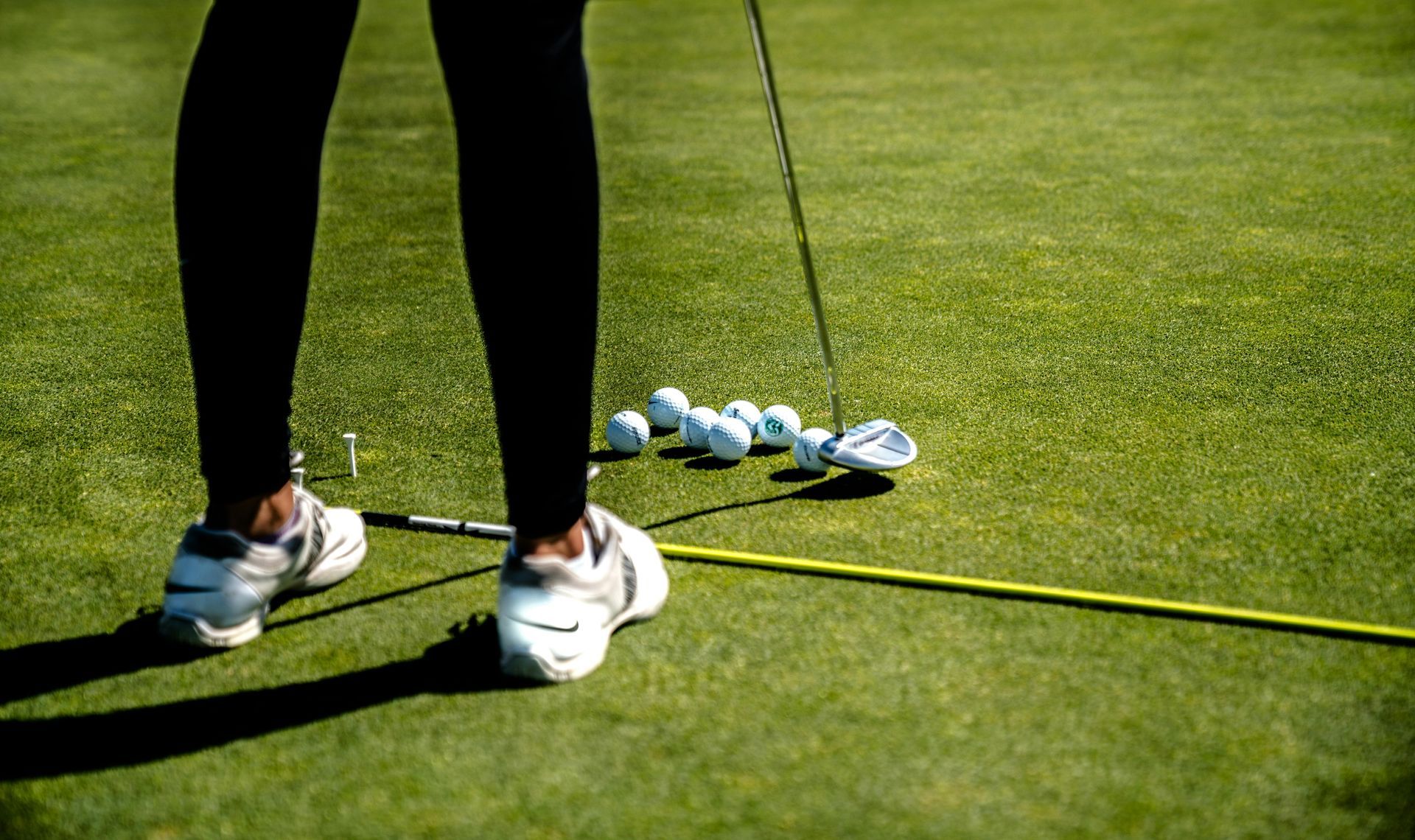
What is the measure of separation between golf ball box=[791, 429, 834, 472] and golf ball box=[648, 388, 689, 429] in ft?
1.17

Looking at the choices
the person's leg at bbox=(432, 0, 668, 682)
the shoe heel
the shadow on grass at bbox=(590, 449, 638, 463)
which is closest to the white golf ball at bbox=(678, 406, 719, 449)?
the shadow on grass at bbox=(590, 449, 638, 463)

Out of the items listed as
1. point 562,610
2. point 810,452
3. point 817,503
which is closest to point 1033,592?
point 817,503

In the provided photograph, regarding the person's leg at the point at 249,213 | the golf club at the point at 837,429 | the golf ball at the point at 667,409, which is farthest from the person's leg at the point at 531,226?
the golf ball at the point at 667,409

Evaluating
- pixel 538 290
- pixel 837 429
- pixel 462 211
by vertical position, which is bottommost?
pixel 837 429

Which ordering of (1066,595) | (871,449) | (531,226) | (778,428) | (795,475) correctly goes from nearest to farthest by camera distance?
(531,226)
(1066,595)
(871,449)
(795,475)
(778,428)

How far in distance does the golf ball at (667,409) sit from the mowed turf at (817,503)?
7 centimetres

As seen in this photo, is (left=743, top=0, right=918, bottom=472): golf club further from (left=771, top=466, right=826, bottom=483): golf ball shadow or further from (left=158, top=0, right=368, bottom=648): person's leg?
(left=158, top=0, right=368, bottom=648): person's leg

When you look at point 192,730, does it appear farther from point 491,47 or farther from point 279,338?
point 491,47

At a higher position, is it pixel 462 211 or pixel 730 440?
pixel 462 211

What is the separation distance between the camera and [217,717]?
1879mm

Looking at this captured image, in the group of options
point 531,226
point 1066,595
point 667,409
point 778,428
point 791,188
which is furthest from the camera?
point 667,409

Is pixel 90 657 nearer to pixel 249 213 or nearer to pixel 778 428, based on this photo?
pixel 249 213

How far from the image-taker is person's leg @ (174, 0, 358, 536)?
197 cm

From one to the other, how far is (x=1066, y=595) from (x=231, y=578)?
1312 millimetres
